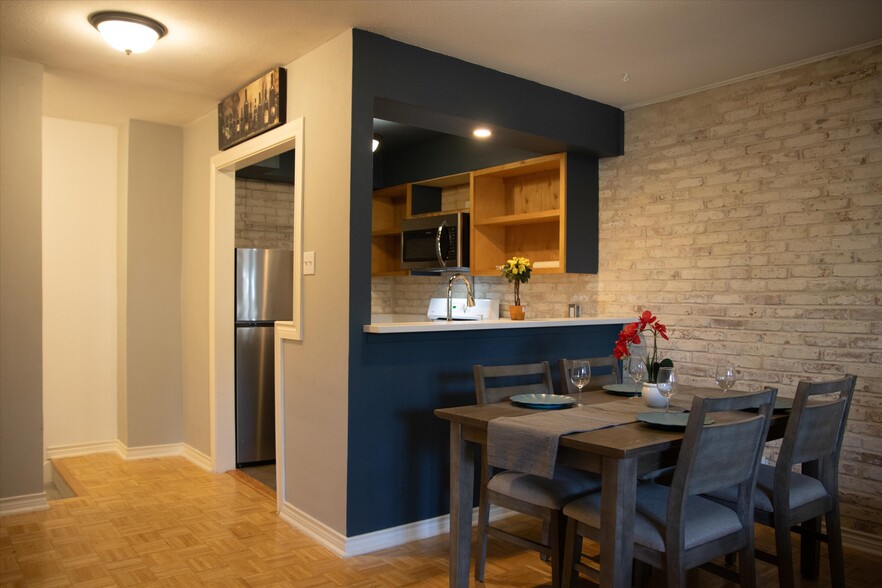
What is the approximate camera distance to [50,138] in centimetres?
495

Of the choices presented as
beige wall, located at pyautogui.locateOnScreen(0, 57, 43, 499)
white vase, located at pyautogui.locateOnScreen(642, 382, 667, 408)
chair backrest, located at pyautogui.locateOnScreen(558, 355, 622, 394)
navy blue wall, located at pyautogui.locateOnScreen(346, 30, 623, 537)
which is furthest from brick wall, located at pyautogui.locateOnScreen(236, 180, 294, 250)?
white vase, located at pyautogui.locateOnScreen(642, 382, 667, 408)

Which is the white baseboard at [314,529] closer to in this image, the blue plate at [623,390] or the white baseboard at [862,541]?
the blue plate at [623,390]

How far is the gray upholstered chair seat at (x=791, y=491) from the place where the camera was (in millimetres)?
2543

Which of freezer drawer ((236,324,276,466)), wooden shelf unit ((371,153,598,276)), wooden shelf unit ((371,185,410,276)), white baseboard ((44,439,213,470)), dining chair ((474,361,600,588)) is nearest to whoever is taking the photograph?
dining chair ((474,361,600,588))

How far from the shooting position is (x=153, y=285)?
16.5ft

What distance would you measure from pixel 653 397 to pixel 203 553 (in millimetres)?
2121

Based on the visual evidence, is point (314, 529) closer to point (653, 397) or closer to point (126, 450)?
point (653, 397)

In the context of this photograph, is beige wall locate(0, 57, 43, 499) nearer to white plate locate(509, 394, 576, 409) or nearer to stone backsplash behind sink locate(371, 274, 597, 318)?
white plate locate(509, 394, 576, 409)

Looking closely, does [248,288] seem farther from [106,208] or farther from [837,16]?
[837,16]

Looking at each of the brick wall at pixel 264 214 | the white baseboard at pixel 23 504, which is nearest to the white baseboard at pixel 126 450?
the white baseboard at pixel 23 504

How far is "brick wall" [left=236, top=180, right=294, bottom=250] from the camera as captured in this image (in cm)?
578

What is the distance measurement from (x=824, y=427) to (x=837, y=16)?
179 centimetres

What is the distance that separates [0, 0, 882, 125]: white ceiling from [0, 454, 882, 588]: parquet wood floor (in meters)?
2.41

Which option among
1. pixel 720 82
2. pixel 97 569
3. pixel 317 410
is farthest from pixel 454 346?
pixel 720 82
